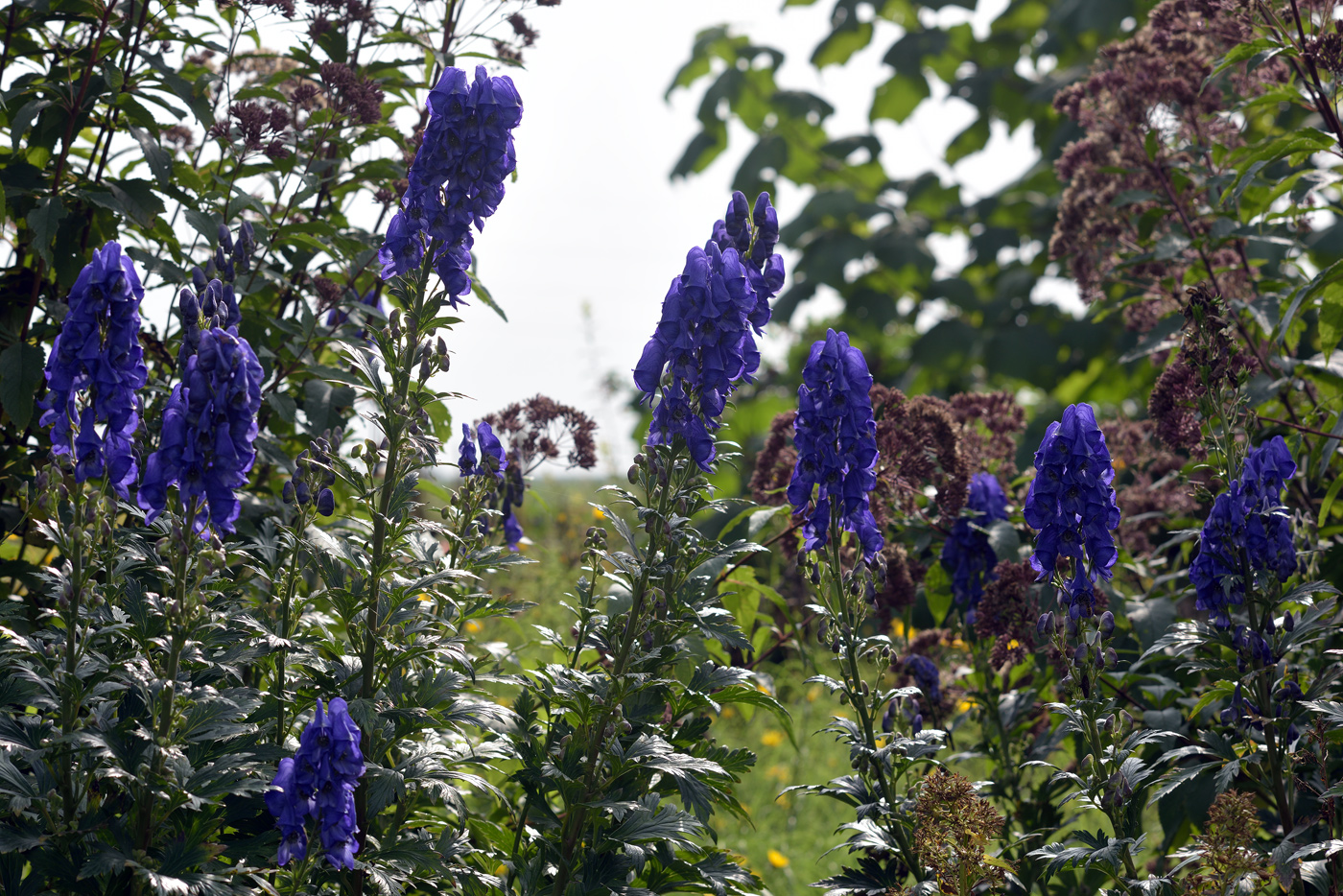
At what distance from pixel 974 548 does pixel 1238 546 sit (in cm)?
97

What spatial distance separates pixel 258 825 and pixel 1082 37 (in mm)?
7251

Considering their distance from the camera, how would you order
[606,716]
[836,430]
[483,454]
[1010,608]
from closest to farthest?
[606,716] → [836,430] → [1010,608] → [483,454]

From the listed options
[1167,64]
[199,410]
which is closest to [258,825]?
[199,410]

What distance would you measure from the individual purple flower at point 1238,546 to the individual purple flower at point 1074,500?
0.31 m

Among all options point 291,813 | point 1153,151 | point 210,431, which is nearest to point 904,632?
point 1153,151

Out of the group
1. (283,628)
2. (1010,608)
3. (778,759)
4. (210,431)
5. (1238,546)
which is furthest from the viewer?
(778,759)

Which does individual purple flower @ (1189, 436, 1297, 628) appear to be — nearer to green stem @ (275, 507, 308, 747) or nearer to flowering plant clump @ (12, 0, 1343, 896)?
flowering plant clump @ (12, 0, 1343, 896)

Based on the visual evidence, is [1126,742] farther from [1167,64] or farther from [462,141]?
[1167,64]

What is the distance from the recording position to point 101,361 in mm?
1986

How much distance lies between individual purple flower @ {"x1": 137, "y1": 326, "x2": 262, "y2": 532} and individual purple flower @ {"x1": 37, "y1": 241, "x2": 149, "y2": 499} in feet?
0.43

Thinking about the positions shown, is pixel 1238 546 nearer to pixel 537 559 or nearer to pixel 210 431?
pixel 537 559

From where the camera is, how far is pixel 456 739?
2.50 metres

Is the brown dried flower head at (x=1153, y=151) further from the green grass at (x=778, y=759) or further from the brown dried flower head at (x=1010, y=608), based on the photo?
the green grass at (x=778, y=759)

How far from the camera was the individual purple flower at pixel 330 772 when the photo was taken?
179cm
